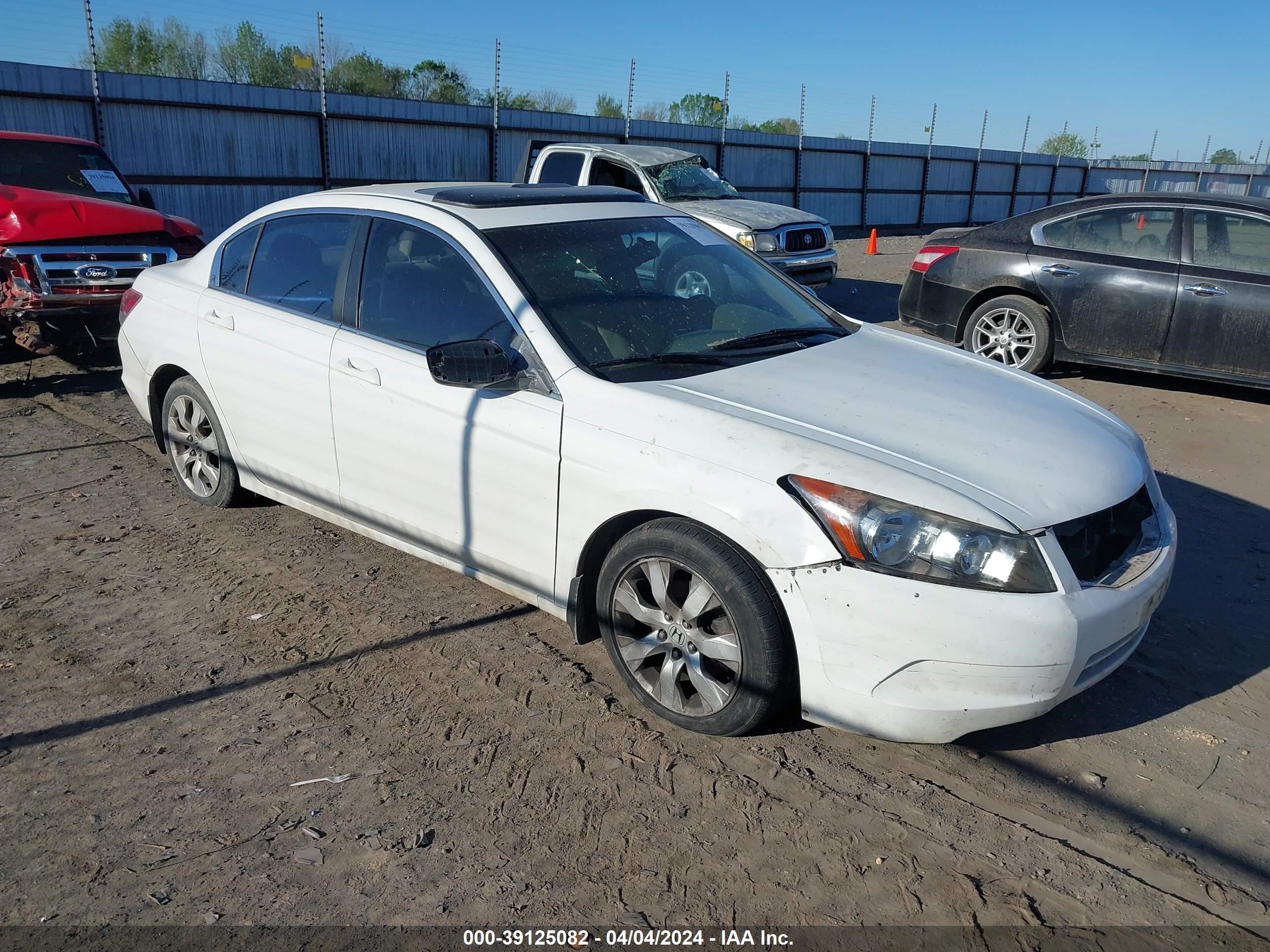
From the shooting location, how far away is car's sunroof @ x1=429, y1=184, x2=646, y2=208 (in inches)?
171

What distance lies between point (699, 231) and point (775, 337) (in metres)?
0.86

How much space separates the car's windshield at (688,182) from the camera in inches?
480

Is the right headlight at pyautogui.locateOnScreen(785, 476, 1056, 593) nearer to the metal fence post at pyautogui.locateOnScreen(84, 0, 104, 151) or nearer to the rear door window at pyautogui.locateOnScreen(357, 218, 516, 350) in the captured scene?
the rear door window at pyautogui.locateOnScreen(357, 218, 516, 350)

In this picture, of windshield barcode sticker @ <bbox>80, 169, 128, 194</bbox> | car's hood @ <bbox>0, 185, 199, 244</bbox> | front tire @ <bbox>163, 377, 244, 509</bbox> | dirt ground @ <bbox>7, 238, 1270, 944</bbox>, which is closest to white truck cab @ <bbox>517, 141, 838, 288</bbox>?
windshield barcode sticker @ <bbox>80, 169, 128, 194</bbox>

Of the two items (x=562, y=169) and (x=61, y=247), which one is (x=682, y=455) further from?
(x=562, y=169)

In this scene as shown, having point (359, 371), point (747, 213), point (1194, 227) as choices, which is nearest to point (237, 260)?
point (359, 371)

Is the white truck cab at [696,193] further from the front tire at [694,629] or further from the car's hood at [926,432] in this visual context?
the front tire at [694,629]

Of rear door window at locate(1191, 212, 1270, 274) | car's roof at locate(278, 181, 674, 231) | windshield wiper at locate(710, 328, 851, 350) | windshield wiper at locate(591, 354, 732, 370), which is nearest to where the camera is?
windshield wiper at locate(591, 354, 732, 370)

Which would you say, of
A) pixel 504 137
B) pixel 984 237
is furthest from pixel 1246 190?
pixel 984 237

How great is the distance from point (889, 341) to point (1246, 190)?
46.0 m

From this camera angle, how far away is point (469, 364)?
11.7ft

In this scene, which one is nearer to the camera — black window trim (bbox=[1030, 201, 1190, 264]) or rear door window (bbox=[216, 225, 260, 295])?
rear door window (bbox=[216, 225, 260, 295])

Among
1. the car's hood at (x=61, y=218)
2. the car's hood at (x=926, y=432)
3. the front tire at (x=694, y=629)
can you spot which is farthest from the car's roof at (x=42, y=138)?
the front tire at (x=694, y=629)

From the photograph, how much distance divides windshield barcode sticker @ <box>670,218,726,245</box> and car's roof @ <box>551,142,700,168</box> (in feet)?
25.4
